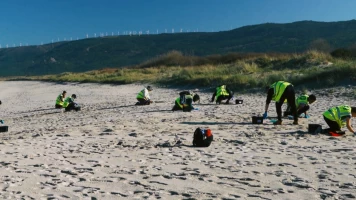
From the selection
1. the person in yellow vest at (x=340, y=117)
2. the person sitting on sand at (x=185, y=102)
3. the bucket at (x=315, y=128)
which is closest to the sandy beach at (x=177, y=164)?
the bucket at (x=315, y=128)

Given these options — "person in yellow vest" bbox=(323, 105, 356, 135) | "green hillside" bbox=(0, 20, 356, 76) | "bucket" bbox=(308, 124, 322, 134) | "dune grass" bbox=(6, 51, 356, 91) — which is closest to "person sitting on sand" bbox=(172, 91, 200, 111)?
"bucket" bbox=(308, 124, 322, 134)

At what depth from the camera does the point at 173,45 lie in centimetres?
12200

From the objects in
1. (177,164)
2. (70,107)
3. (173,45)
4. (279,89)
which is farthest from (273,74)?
(173,45)

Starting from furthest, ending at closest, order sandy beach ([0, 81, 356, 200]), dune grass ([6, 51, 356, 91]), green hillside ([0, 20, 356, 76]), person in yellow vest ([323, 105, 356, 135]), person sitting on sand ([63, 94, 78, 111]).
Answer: green hillside ([0, 20, 356, 76]) → dune grass ([6, 51, 356, 91]) → person sitting on sand ([63, 94, 78, 111]) → person in yellow vest ([323, 105, 356, 135]) → sandy beach ([0, 81, 356, 200])

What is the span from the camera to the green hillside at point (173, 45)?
3612 inches

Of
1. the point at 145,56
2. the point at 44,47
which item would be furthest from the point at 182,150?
the point at 44,47

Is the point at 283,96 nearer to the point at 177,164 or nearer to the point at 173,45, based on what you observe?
the point at 177,164

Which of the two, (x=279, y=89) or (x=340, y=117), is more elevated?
(x=279, y=89)

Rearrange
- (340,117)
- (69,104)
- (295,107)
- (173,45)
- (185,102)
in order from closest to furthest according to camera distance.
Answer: (340,117) < (295,107) < (185,102) < (69,104) < (173,45)

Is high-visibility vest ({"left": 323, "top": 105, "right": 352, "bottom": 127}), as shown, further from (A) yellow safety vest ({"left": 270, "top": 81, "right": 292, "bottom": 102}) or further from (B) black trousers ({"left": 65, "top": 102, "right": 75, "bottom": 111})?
(B) black trousers ({"left": 65, "top": 102, "right": 75, "bottom": 111})

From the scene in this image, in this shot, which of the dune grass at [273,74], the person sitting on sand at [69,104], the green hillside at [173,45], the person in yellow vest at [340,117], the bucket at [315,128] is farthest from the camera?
the green hillside at [173,45]

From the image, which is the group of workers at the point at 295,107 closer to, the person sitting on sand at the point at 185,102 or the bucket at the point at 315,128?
the person sitting on sand at the point at 185,102

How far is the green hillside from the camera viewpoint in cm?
9175

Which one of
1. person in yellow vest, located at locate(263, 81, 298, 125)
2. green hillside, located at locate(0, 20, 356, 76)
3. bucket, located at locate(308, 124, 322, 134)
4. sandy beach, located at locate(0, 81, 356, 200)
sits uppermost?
green hillside, located at locate(0, 20, 356, 76)
